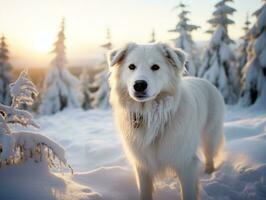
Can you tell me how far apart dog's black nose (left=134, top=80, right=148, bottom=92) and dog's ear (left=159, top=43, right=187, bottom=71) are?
0.75 meters

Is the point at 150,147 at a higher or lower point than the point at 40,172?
higher

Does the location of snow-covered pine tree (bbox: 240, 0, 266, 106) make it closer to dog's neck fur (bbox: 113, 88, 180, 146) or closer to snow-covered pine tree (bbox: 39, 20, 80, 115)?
dog's neck fur (bbox: 113, 88, 180, 146)

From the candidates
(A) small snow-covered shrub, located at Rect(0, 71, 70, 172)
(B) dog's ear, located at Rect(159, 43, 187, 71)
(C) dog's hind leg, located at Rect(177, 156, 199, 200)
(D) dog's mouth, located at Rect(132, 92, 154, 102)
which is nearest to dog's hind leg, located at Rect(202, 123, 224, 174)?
(C) dog's hind leg, located at Rect(177, 156, 199, 200)

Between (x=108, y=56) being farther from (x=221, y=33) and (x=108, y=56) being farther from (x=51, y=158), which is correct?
(x=221, y=33)

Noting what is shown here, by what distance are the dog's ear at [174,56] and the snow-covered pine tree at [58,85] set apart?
23.6 metres

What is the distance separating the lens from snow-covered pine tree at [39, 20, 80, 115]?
2677 cm

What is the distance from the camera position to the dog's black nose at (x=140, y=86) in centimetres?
379

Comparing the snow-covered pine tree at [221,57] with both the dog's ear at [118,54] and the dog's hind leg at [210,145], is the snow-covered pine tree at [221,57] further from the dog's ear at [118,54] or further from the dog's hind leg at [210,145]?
the dog's ear at [118,54]

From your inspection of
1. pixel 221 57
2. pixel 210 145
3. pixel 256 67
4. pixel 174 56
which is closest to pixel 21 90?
pixel 174 56

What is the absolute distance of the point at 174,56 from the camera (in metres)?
4.25

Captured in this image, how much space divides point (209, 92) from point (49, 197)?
3575 mm

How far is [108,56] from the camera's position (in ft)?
15.4

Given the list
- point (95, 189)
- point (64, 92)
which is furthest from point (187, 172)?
point (64, 92)

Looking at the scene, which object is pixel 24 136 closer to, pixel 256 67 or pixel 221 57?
pixel 256 67
